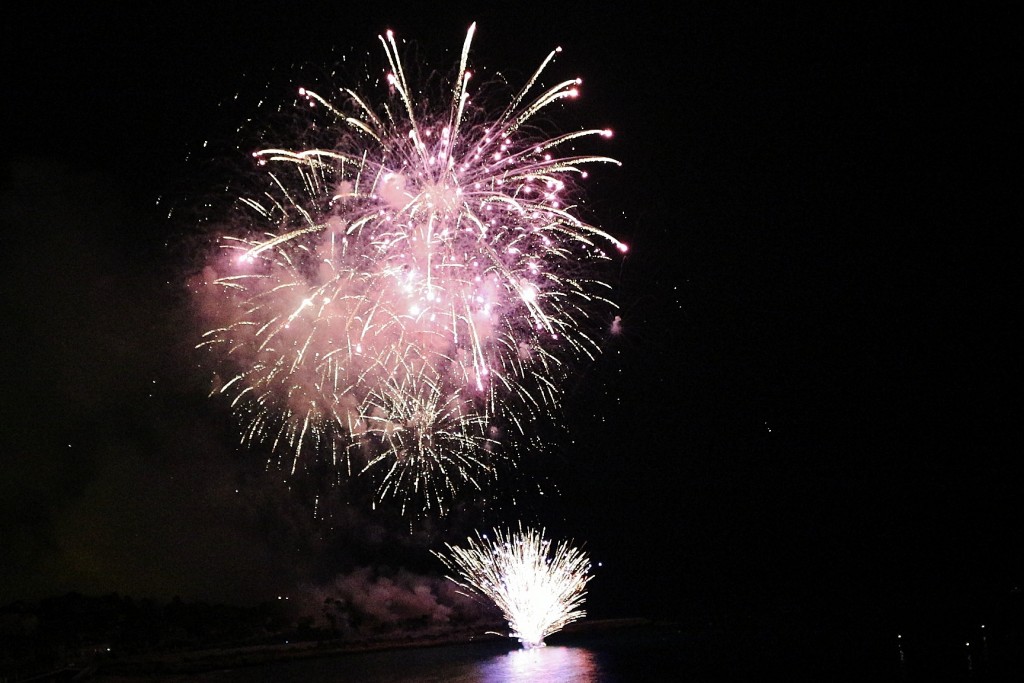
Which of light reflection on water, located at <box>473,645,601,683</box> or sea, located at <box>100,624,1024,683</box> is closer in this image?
sea, located at <box>100,624,1024,683</box>

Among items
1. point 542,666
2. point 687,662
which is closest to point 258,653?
point 542,666

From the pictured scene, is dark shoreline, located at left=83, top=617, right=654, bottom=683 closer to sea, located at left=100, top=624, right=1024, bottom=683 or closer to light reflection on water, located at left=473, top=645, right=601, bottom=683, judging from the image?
sea, located at left=100, top=624, right=1024, bottom=683

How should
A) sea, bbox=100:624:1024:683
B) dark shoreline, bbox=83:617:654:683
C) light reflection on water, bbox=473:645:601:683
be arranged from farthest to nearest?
dark shoreline, bbox=83:617:654:683 → light reflection on water, bbox=473:645:601:683 → sea, bbox=100:624:1024:683

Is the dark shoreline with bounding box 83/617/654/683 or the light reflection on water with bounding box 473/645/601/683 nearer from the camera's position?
the light reflection on water with bounding box 473/645/601/683

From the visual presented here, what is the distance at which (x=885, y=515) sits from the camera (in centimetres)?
8488

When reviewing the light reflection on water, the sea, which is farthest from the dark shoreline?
the light reflection on water

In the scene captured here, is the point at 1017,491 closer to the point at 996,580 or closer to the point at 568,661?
the point at 996,580

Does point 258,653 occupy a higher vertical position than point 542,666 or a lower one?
lower

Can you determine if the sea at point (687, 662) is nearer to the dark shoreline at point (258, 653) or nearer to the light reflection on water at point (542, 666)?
the light reflection on water at point (542, 666)

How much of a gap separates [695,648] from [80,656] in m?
42.1

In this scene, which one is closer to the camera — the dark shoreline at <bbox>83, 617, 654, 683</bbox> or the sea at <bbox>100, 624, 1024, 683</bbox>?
the sea at <bbox>100, 624, 1024, 683</bbox>

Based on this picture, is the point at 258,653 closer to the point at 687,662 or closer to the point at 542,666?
the point at 542,666

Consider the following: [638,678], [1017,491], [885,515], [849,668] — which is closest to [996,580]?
[885,515]

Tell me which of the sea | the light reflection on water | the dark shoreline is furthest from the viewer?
the dark shoreline
